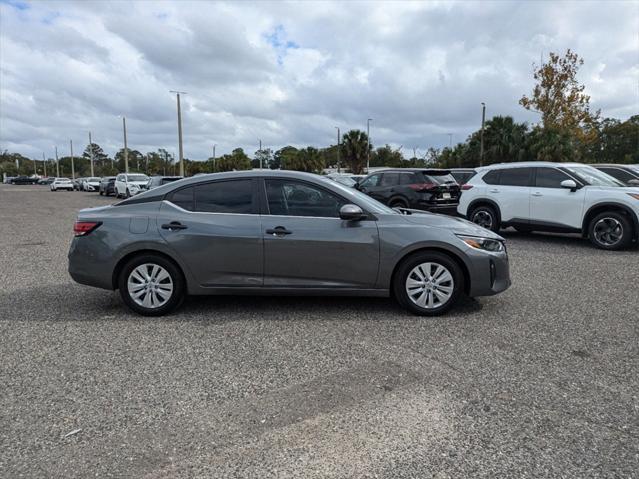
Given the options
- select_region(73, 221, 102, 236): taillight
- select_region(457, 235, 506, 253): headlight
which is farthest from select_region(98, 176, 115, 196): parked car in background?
select_region(457, 235, 506, 253): headlight

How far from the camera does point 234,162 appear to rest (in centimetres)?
8869

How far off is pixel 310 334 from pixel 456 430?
74.7 inches

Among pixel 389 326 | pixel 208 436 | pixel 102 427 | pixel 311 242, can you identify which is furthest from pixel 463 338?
pixel 102 427

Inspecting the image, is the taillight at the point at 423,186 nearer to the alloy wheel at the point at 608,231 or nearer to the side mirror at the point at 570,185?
the side mirror at the point at 570,185

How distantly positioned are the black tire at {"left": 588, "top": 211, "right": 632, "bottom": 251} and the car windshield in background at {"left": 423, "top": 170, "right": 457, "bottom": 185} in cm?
472

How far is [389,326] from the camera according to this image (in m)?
4.76

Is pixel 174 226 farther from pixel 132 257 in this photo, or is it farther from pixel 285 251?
pixel 285 251

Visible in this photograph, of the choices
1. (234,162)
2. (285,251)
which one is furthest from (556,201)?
(234,162)

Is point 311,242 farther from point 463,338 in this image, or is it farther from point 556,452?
point 556,452

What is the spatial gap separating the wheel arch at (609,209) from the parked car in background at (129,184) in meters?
24.8

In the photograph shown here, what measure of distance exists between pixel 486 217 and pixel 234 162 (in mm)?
80957

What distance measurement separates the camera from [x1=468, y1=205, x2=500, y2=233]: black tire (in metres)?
11.0

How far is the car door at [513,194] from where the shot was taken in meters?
10.5

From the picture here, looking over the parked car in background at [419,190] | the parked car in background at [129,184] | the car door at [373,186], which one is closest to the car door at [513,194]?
the parked car in background at [419,190]
